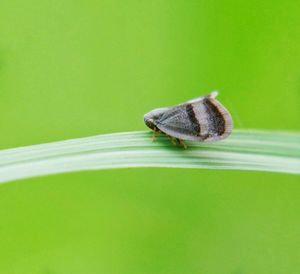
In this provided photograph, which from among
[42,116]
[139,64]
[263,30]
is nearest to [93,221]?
[42,116]

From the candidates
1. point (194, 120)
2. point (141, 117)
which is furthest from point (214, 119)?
point (141, 117)

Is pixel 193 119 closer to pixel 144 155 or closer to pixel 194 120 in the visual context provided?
pixel 194 120

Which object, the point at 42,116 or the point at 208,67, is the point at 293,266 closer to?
the point at 208,67
